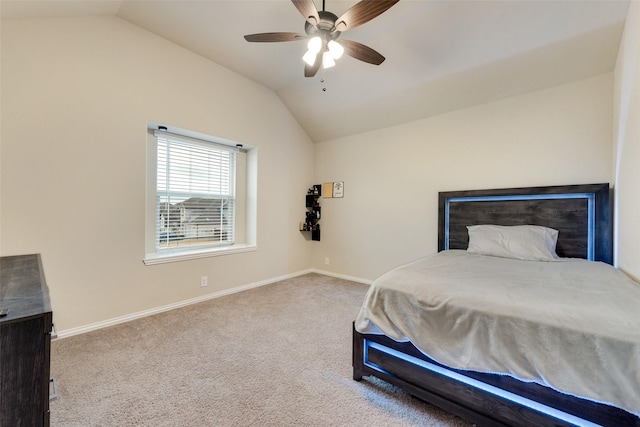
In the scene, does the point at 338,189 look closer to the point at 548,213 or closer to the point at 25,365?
the point at 548,213

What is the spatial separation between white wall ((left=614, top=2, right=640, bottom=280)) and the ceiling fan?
1718 mm

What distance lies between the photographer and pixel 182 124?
3012 mm

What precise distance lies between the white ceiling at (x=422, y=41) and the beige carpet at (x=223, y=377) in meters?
2.64

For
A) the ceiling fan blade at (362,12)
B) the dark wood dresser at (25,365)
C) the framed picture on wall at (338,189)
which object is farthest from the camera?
the framed picture on wall at (338,189)

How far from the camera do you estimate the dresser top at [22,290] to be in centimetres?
80

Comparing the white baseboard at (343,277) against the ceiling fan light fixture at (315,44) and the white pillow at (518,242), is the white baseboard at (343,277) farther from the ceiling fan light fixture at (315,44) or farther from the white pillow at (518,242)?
the ceiling fan light fixture at (315,44)

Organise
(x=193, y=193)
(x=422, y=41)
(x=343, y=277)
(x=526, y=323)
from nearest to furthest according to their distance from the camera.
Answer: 1. (x=526, y=323)
2. (x=422, y=41)
3. (x=193, y=193)
4. (x=343, y=277)

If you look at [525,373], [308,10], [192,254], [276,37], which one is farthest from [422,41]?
[192,254]

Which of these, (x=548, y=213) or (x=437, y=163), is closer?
(x=548, y=213)

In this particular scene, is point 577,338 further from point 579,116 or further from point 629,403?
point 579,116

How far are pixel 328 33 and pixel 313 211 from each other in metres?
2.94

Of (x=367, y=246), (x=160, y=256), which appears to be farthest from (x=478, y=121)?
(x=160, y=256)

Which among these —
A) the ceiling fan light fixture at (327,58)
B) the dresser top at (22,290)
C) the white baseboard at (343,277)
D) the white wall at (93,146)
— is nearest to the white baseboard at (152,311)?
the white wall at (93,146)

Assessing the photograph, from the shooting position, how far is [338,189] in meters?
4.43
